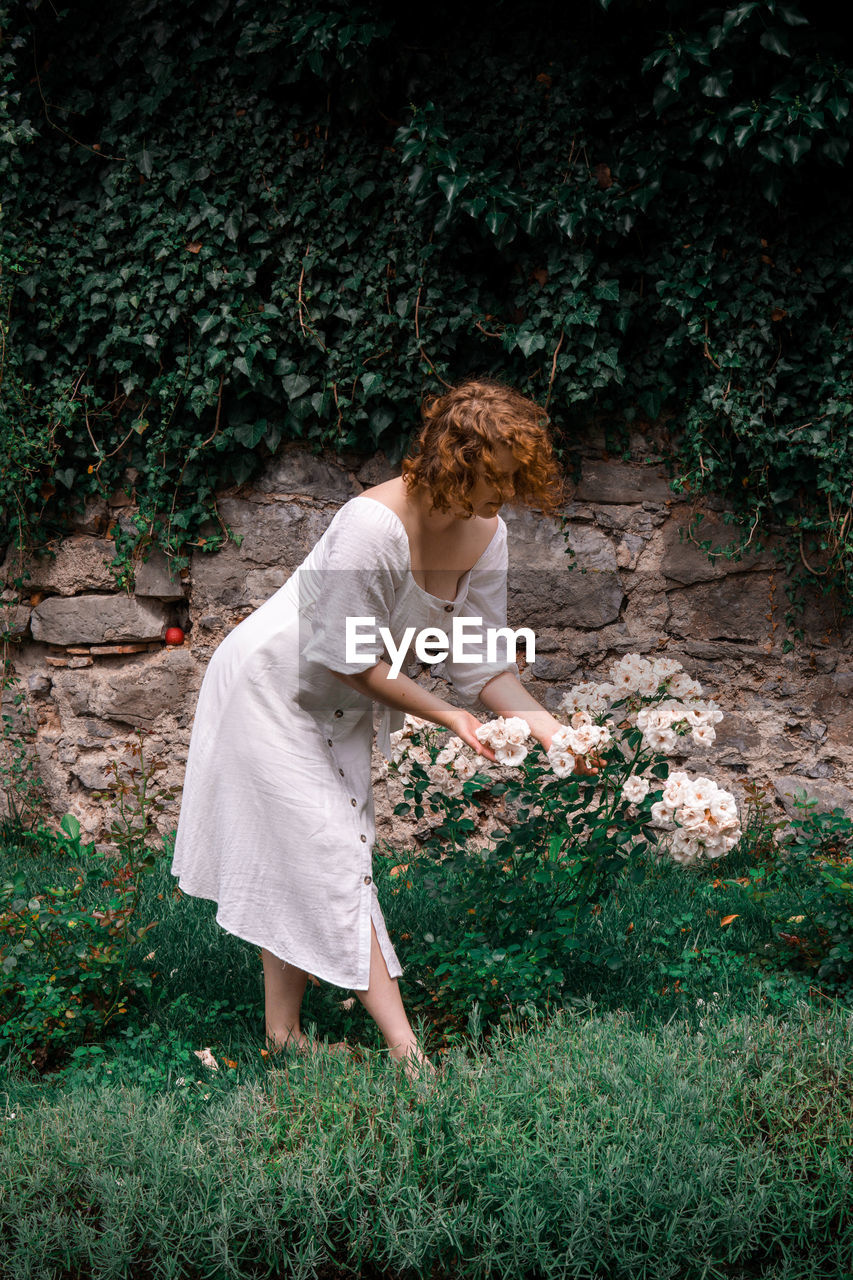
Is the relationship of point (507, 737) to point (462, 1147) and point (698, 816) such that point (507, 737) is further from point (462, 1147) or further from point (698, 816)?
point (462, 1147)

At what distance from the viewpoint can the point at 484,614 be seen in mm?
2672

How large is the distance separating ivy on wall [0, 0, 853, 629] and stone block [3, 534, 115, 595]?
0.44ft

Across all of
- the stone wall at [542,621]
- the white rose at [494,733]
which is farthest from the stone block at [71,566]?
the white rose at [494,733]

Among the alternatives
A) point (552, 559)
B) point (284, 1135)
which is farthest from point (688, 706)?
point (552, 559)

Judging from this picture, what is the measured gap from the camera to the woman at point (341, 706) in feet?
7.48

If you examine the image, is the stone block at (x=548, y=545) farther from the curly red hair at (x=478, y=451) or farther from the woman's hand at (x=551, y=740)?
the curly red hair at (x=478, y=451)

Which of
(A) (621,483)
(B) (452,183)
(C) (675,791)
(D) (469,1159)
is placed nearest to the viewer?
(D) (469,1159)

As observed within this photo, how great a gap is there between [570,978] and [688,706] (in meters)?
0.85

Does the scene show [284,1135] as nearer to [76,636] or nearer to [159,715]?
[159,715]

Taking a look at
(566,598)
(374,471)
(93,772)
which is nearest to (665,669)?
(566,598)

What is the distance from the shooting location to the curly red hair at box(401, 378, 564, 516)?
2.22 metres

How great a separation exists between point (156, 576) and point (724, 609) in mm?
A: 2525

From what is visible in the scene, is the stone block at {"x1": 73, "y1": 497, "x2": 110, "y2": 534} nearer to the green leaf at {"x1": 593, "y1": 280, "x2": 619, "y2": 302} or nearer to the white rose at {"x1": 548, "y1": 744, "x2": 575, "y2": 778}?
the green leaf at {"x1": 593, "y1": 280, "x2": 619, "y2": 302}

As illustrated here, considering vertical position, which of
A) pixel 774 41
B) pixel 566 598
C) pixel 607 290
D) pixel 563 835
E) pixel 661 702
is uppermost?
pixel 774 41
